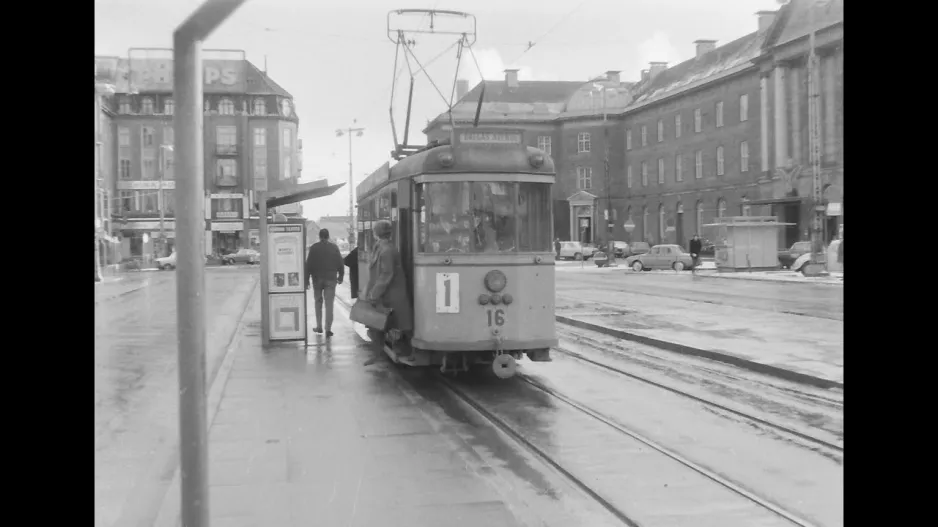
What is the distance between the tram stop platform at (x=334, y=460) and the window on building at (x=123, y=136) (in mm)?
54654

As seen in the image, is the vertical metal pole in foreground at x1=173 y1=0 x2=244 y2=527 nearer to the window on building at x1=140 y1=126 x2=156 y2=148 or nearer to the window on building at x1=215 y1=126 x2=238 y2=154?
the window on building at x1=140 y1=126 x2=156 y2=148

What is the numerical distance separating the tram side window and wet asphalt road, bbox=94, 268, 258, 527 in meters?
3.73

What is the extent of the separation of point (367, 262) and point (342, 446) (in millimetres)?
→ 6347

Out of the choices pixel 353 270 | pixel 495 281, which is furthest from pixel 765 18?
pixel 495 281

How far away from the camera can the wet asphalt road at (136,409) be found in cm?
613

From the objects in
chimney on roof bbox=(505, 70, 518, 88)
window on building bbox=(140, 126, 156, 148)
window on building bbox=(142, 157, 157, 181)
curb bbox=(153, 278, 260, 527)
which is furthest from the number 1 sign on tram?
chimney on roof bbox=(505, 70, 518, 88)

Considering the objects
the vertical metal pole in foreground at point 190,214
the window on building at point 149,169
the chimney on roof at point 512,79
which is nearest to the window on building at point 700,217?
the chimney on roof at point 512,79

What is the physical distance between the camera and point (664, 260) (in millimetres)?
49625

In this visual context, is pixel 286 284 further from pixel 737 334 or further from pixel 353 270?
pixel 737 334

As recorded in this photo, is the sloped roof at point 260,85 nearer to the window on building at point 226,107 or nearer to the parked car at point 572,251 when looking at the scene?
the window on building at point 226,107

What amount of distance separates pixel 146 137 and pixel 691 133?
37520 millimetres
